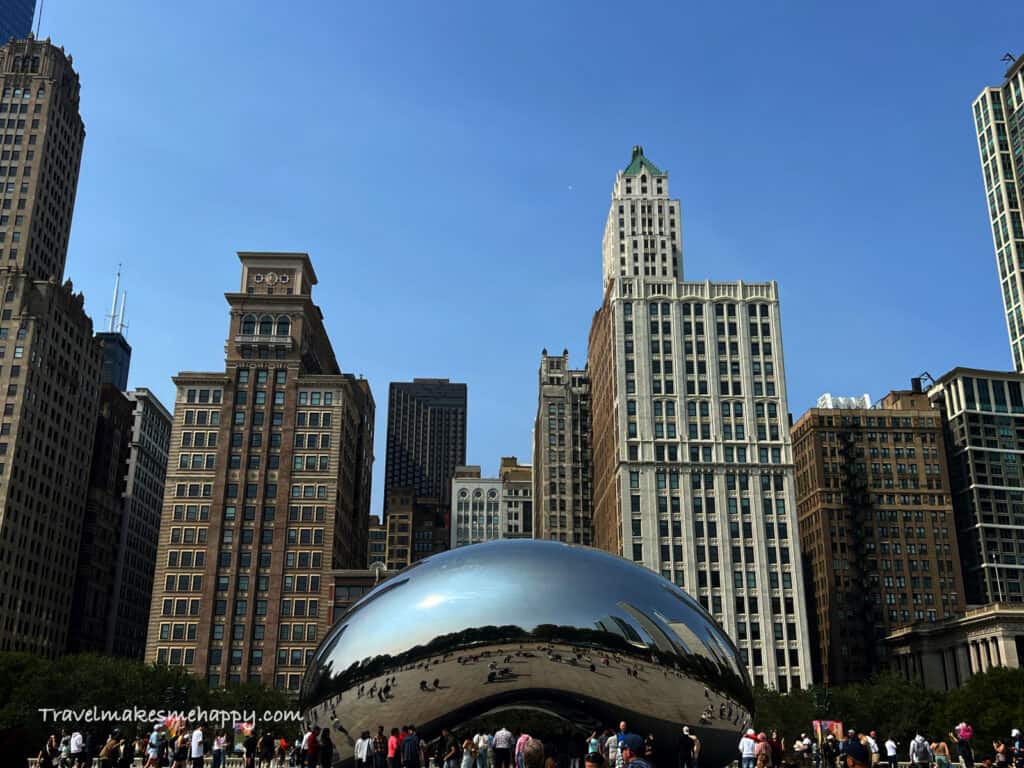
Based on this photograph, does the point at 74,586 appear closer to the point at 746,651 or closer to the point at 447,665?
the point at 746,651

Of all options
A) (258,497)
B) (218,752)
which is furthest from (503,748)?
(258,497)

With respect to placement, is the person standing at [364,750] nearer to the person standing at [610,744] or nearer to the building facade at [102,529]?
the person standing at [610,744]

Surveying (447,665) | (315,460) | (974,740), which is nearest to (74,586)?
(315,460)

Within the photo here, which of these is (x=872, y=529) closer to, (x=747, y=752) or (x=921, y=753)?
(x=921, y=753)

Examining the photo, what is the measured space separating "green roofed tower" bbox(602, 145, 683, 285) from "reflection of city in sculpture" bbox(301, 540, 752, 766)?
109 meters

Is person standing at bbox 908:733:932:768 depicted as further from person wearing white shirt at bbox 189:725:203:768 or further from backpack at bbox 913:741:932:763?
person wearing white shirt at bbox 189:725:203:768

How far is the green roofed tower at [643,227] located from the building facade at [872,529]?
1625 inches

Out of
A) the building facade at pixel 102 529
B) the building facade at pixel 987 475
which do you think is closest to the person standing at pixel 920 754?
the building facade at pixel 102 529

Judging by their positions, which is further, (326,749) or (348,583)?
(348,583)

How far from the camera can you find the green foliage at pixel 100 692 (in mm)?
67750

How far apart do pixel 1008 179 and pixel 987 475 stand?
4933 cm

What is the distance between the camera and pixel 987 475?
474 feet

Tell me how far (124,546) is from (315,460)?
41.7 meters

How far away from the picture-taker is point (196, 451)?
390 ft
